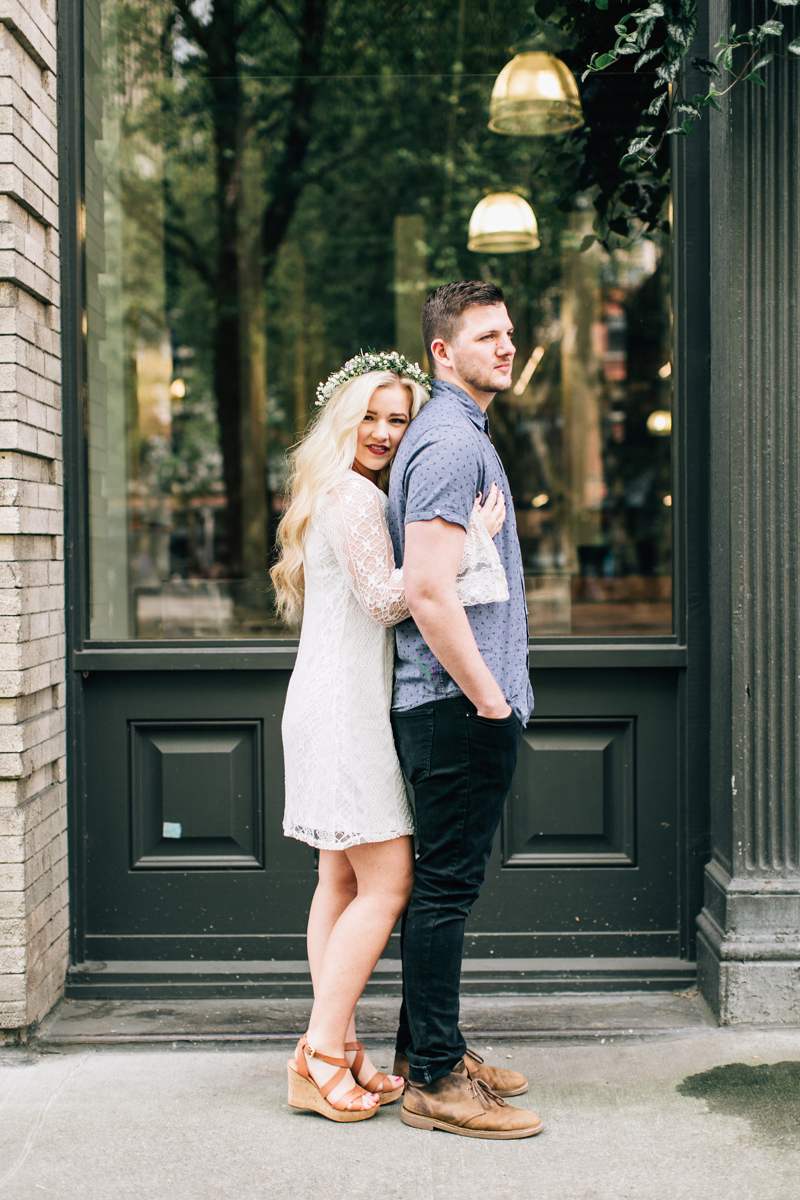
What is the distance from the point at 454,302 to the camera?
8.86ft

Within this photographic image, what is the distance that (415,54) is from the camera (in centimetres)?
796

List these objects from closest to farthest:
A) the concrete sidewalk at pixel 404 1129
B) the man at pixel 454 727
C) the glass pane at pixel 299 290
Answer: the concrete sidewalk at pixel 404 1129 < the man at pixel 454 727 < the glass pane at pixel 299 290

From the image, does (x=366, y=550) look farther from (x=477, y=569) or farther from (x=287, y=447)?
(x=287, y=447)

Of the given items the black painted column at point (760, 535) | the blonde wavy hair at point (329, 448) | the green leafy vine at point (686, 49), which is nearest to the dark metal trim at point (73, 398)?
the blonde wavy hair at point (329, 448)

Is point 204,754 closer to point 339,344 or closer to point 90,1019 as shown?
point 90,1019

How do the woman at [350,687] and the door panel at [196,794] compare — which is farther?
the door panel at [196,794]

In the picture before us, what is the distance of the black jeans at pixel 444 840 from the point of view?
2.66 metres

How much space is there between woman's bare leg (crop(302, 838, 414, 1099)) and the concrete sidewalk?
0.82ft

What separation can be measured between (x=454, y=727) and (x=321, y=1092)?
3.50 feet

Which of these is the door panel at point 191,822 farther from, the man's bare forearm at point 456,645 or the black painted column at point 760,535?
the black painted column at point 760,535

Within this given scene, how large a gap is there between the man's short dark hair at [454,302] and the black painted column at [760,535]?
3.53 ft

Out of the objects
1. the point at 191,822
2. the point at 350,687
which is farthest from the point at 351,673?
the point at 191,822

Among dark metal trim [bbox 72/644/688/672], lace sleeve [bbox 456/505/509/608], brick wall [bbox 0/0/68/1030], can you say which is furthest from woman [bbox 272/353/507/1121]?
brick wall [bbox 0/0/68/1030]

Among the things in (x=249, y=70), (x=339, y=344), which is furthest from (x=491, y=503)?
(x=339, y=344)
